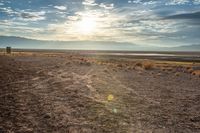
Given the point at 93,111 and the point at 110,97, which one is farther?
the point at 110,97

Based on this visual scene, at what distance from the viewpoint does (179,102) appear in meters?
13.6

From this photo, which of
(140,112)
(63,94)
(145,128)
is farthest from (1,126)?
(63,94)

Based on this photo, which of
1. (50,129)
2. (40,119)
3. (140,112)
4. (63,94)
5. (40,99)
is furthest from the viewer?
(63,94)

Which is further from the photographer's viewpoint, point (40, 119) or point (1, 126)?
point (40, 119)

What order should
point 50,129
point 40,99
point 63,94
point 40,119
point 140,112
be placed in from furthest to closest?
point 63,94 < point 40,99 < point 140,112 < point 40,119 < point 50,129

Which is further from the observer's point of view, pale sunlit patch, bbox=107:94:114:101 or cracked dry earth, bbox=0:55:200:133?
pale sunlit patch, bbox=107:94:114:101

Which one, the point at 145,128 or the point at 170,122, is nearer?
the point at 145,128

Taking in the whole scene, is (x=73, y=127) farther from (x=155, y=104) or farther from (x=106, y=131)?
(x=155, y=104)

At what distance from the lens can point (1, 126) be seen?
845 cm

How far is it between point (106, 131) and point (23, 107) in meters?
4.06

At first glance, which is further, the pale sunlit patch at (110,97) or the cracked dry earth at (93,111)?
the pale sunlit patch at (110,97)

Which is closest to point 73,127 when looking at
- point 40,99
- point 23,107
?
point 23,107

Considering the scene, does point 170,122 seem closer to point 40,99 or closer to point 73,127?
point 73,127

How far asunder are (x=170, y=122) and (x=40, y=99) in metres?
5.83
